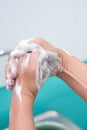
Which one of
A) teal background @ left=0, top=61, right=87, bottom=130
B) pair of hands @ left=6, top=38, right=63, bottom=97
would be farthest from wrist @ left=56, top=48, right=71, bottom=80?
teal background @ left=0, top=61, right=87, bottom=130

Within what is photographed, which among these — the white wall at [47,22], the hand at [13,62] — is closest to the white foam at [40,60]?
the hand at [13,62]

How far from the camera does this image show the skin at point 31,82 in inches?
25.1

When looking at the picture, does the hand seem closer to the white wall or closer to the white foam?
the white foam

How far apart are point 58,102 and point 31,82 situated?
1.77ft

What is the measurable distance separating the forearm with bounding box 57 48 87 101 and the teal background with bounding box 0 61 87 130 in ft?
1.30

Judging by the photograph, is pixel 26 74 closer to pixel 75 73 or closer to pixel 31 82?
pixel 31 82

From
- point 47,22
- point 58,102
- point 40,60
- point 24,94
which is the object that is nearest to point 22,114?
point 24,94

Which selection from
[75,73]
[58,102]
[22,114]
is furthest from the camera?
[58,102]

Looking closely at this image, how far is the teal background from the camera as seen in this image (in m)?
1.14

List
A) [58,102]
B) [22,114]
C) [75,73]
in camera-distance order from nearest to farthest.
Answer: [22,114] < [75,73] < [58,102]

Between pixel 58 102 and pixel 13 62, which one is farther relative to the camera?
pixel 58 102

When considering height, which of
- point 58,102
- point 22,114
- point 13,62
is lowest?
point 58,102

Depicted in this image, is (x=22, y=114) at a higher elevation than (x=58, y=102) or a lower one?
higher

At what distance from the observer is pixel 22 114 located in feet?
2.11
